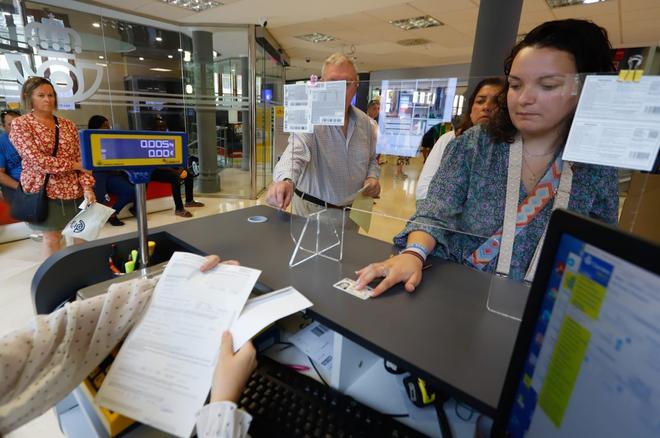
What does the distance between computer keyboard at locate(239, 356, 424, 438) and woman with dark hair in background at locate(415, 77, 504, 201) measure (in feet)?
2.10

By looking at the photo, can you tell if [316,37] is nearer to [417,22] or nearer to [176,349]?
[417,22]

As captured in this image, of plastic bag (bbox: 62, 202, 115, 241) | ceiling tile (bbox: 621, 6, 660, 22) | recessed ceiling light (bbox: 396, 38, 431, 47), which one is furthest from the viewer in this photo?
recessed ceiling light (bbox: 396, 38, 431, 47)

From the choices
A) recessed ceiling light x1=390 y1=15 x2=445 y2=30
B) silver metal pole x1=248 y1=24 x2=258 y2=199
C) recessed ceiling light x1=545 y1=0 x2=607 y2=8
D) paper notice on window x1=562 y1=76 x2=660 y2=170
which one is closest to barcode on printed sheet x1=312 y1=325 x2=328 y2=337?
paper notice on window x1=562 y1=76 x2=660 y2=170

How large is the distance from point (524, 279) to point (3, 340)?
108 cm

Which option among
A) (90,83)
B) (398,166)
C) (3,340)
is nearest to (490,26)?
(398,166)

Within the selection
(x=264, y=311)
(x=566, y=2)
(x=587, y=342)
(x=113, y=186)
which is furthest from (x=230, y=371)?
(x=566, y=2)

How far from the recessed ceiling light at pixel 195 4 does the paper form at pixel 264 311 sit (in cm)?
455

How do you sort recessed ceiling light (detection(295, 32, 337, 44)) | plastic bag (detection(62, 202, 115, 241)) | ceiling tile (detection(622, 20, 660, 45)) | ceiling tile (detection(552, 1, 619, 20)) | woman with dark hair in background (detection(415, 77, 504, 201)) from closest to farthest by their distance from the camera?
woman with dark hair in background (detection(415, 77, 504, 201)), plastic bag (detection(62, 202, 115, 241)), ceiling tile (detection(552, 1, 619, 20)), ceiling tile (detection(622, 20, 660, 45)), recessed ceiling light (detection(295, 32, 337, 44))

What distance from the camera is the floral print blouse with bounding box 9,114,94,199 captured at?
90.4 inches

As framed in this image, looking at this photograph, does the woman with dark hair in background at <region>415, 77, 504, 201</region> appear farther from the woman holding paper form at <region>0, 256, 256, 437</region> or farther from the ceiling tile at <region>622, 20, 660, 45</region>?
the ceiling tile at <region>622, 20, 660, 45</region>

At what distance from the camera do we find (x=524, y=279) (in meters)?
0.85

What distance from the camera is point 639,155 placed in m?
0.63

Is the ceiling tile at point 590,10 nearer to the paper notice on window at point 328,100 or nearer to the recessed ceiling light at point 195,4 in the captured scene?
the recessed ceiling light at point 195,4

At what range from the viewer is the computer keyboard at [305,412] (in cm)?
66
